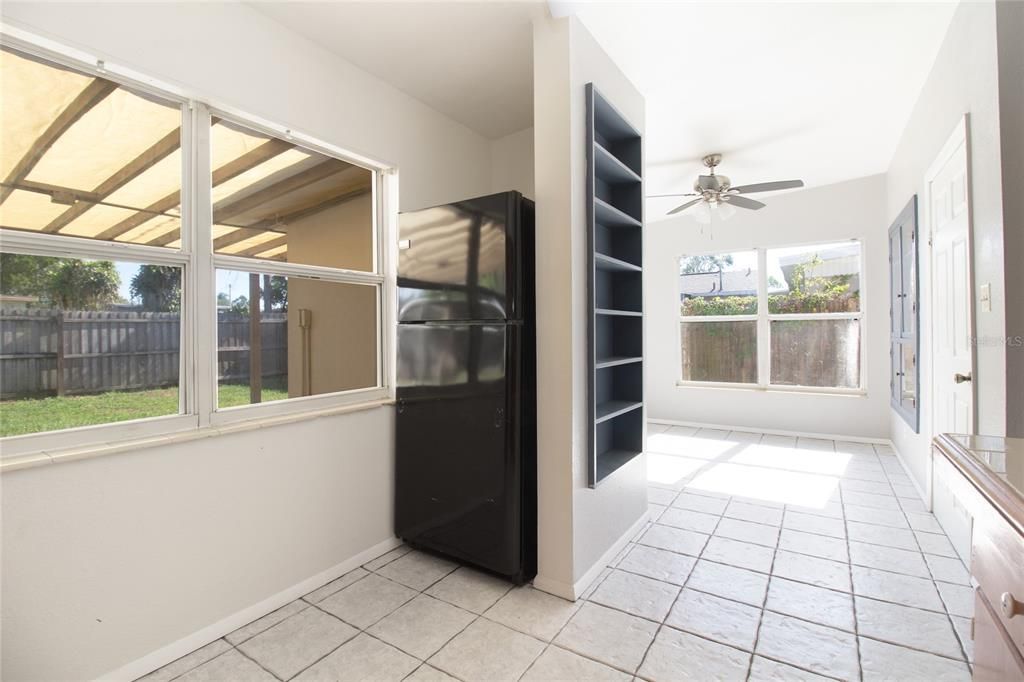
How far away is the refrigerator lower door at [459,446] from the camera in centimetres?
220

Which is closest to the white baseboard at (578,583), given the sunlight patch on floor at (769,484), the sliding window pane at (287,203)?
the sunlight patch on floor at (769,484)

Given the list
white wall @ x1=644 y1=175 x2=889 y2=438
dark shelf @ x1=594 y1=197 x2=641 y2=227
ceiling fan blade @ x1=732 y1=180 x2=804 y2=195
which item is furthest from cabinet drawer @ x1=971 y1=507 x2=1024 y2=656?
white wall @ x1=644 y1=175 x2=889 y2=438

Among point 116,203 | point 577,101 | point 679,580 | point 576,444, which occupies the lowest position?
point 679,580

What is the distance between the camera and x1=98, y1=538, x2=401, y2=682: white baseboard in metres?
1.65

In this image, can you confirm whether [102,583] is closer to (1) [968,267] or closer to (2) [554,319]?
(2) [554,319]

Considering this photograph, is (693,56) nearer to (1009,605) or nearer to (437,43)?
(437,43)

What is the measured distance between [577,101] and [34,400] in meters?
2.44

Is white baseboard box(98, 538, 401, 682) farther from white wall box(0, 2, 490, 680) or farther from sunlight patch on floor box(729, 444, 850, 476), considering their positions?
sunlight patch on floor box(729, 444, 850, 476)

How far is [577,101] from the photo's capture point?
2.16 metres

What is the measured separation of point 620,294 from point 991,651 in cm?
228

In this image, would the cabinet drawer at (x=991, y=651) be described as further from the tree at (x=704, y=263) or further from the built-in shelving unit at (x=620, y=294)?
the tree at (x=704, y=263)

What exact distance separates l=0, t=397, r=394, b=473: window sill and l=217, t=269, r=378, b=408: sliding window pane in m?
0.13

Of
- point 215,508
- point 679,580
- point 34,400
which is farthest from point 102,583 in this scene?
point 679,580

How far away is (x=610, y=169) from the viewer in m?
2.51
